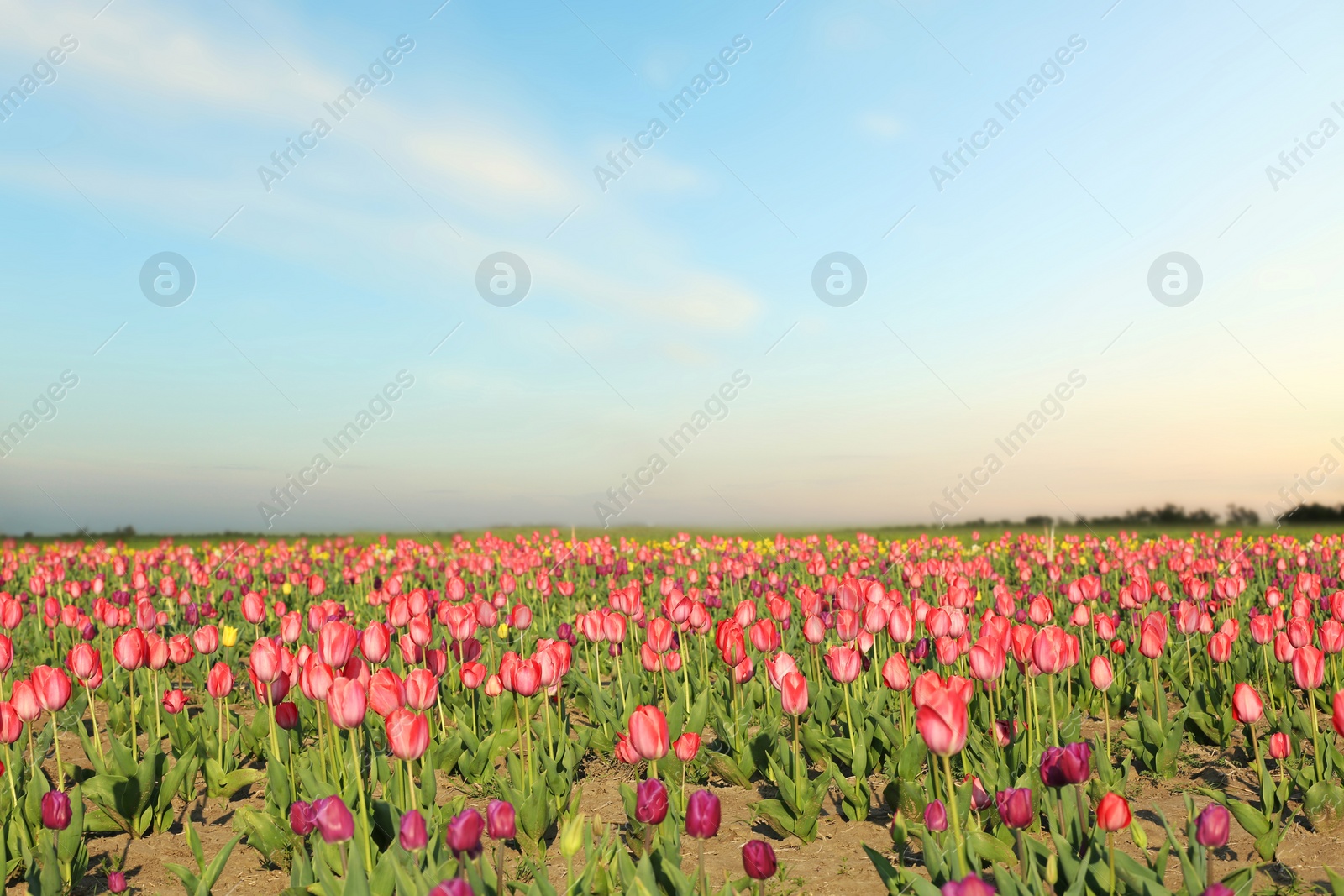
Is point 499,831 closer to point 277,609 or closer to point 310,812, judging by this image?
point 310,812

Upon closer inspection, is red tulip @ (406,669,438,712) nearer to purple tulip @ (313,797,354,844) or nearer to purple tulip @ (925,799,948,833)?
purple tulip @ (313,797,354,844)

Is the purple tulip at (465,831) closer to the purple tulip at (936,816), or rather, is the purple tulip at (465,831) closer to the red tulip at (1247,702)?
the purple tulip at (936,816)

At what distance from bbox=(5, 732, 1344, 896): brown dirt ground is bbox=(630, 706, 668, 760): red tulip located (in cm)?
104

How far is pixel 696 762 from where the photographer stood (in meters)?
6.16

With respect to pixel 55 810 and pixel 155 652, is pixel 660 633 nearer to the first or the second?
pixel 155 652

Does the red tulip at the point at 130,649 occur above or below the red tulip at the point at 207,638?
below

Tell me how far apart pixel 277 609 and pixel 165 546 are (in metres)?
7.71

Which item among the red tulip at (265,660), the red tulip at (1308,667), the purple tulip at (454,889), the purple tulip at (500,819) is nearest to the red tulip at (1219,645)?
the red tulip at (1308,667)

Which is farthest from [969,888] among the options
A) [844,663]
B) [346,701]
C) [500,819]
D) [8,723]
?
[8,723]

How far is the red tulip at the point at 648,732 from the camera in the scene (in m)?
3.95

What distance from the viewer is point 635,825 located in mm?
5086

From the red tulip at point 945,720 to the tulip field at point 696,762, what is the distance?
0.04 feet

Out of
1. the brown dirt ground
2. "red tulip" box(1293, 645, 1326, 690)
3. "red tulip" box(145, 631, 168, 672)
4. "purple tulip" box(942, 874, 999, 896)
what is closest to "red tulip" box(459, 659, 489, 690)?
the brown dirt ground

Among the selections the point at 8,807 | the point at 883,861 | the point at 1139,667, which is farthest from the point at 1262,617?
the point at 8,807
